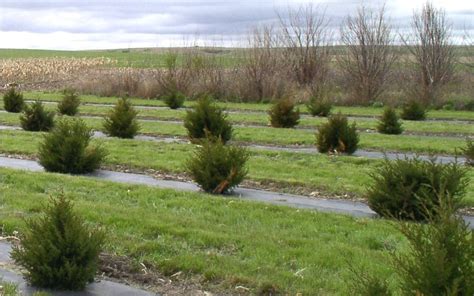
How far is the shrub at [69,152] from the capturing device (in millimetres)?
13609

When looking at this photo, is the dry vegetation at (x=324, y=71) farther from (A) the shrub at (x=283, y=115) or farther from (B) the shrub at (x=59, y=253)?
(B) the shrub at (x=59, y=253)

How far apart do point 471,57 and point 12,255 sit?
118 ft

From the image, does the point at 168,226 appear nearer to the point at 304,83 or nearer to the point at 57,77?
the point at 304,83

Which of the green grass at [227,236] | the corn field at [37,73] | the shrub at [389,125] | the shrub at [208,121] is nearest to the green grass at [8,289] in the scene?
the green grass at [227,236]

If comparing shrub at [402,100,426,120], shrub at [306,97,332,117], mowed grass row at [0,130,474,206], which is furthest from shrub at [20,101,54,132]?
shrub at [402,100,426,120]

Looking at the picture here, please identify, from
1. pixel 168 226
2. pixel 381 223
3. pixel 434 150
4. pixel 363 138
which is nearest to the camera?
pixel 168 226

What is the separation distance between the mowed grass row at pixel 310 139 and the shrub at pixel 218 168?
6.85 meters

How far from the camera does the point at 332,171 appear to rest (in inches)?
551

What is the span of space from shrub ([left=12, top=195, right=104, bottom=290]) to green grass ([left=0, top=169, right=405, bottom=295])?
0.94 metres

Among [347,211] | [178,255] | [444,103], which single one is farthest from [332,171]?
[444,103]

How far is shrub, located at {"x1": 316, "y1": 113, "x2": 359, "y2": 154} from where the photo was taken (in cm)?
1705

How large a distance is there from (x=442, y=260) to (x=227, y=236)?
4315 mm

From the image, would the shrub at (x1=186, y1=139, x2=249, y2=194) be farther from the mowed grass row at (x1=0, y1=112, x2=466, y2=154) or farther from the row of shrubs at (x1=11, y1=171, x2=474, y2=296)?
the mowed grass row at (x1=0, y1=112, x2=466, y2=154)

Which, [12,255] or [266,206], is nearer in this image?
[12,255]
